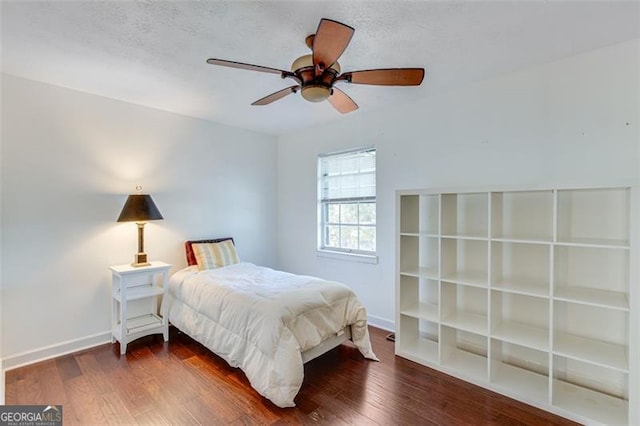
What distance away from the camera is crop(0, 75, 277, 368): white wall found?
8.37 feet

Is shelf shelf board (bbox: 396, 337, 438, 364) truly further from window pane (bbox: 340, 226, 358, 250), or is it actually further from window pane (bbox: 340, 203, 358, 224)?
window pane (bbox: 340, 203, 358, 224)

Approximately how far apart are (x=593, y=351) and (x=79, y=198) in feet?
14.2

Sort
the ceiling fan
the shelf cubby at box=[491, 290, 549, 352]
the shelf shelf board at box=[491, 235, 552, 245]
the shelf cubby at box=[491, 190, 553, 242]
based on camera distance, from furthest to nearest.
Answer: the shelf cubby at box=[491, 190, 553, 242] → the shelf cubby at box=[491, 290, 549, 352] → the shelf shelf board at box=[491, 235, 552, 245] → the ceiling fan

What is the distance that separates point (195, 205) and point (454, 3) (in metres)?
3.25

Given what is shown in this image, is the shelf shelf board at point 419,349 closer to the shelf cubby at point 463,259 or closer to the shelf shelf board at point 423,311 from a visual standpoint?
the shelf shelf board at point 423,311

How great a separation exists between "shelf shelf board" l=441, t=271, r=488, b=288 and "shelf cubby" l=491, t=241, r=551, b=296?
0.10 metres

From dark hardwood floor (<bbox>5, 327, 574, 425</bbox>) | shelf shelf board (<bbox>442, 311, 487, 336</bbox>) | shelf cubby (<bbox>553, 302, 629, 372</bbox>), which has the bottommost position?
dark hardwood floor (<bbox>5, 327, 574, 425</bbox>)

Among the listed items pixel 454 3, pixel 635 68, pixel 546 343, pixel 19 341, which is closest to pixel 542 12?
pixel 454 3

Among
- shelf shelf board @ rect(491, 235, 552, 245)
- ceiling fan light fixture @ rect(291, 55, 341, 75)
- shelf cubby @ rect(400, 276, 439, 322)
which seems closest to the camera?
ceiling fan light fixture @ rect(291, 55, 341, 75)

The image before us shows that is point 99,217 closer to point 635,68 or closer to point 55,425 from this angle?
point 55,425

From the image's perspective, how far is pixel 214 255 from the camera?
349cm

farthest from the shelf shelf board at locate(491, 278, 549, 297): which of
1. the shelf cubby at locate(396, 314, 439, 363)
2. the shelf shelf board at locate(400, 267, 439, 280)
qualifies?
the shelf cubby at locate(396, 314, 439, 363)

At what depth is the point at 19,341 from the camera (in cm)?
256

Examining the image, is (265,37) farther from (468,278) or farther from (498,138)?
(468,278)
